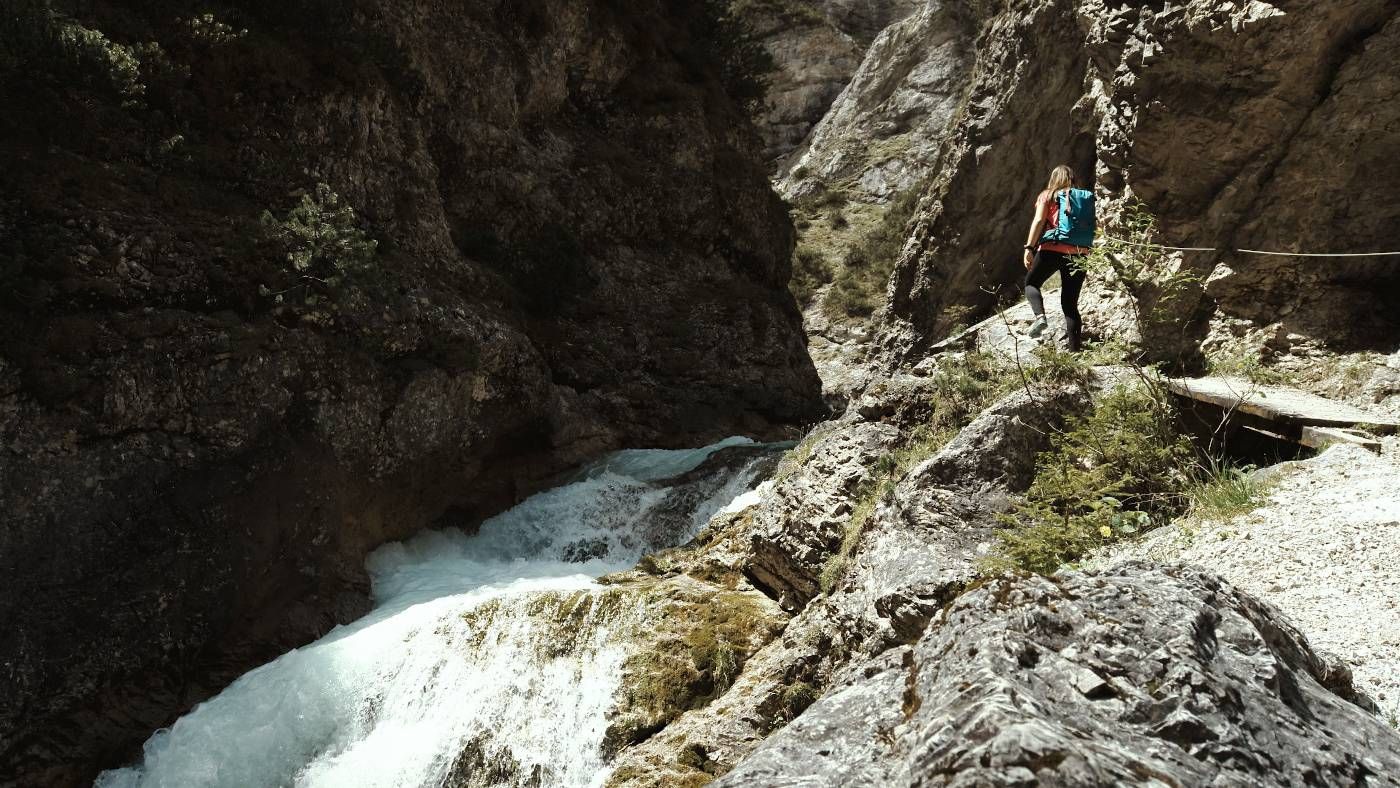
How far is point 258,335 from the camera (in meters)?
10.7

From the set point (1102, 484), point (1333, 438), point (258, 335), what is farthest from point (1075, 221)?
point (258, 335)

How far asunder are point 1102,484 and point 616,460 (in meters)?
9.68

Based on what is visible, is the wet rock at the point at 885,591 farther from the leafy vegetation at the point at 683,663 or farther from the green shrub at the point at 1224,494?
the green shrub at the point at 1224,494

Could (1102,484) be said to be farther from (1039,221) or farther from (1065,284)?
(1039,221)

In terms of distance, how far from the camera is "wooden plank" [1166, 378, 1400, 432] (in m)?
5.94

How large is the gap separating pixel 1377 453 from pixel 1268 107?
4535mm

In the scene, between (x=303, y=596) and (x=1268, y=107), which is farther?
(x=303, y=596)

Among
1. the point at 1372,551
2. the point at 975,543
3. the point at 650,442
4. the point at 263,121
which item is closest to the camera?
the point at 1372,551

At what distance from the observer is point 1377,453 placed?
5445 millimetres

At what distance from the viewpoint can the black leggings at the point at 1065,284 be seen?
781 cm

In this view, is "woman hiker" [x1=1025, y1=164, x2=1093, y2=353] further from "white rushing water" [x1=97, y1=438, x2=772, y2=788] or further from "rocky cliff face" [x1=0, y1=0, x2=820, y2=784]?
"rocky cliff face" [x1=0, y1=0, x2=820, y2=784]

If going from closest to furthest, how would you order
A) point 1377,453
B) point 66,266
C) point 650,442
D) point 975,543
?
point 1377,453 < point 975,543 < point 66,266 < point 650,442

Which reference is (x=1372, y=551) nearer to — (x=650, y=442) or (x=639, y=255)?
(x=650, y=442)

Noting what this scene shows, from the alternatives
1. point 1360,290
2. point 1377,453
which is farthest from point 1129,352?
point 1377,453
